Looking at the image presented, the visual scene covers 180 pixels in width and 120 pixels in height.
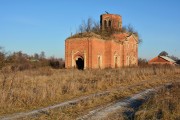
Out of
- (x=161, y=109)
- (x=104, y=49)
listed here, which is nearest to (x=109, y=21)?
(x=104, y=49)

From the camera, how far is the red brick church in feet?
124

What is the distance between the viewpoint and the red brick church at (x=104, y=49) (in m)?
37.9

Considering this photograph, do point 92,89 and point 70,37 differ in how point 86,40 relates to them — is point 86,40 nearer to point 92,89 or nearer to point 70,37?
point 70,37

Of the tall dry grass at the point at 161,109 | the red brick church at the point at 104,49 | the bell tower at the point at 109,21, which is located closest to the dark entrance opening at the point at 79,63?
the red brick church at the point at 104,49

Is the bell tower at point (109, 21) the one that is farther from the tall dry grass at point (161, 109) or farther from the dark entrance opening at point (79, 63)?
the tall dry grass at point (161, 109)

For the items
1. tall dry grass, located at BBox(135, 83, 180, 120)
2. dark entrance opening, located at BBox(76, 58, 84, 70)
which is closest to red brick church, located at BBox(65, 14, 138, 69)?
dark entrance opening, located at BBox(76, 58, 84, 70)

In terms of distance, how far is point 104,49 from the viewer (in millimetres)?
42562

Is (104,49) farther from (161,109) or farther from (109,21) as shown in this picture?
(161,109)

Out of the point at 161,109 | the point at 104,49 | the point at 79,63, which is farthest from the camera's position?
the point at 104,49

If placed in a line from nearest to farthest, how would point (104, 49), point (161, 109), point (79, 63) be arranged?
point (161, 109) → point (79, 63) → point (104, 49)

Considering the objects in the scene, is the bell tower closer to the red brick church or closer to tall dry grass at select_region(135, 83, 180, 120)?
the red brick church

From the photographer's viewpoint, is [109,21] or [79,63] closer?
[79,63]

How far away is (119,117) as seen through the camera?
26.2ft

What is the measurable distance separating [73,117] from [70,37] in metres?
32.1
